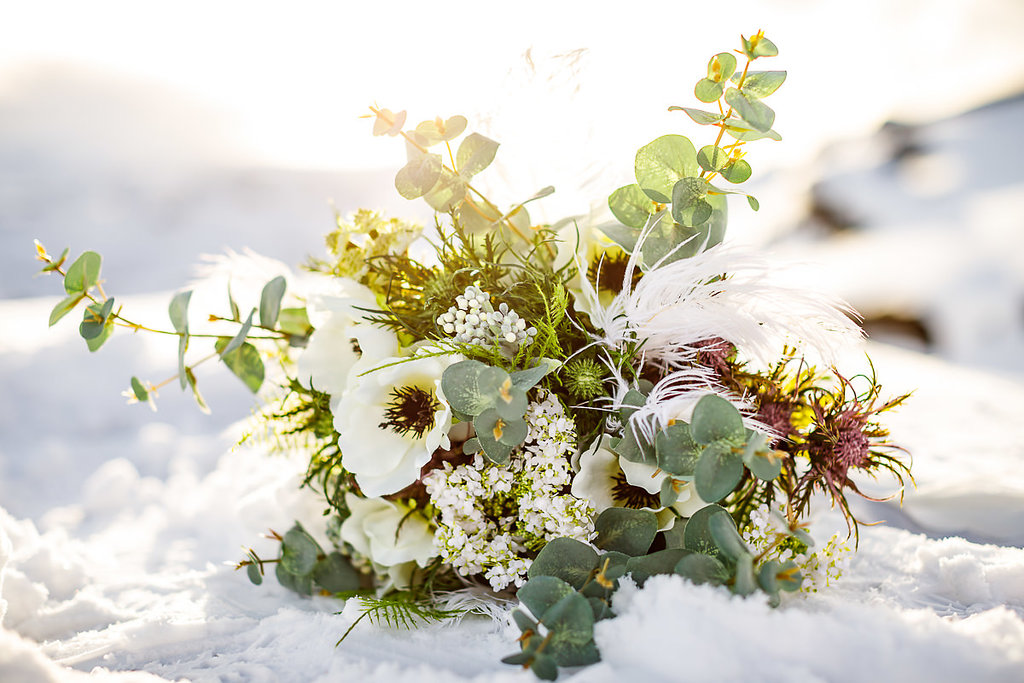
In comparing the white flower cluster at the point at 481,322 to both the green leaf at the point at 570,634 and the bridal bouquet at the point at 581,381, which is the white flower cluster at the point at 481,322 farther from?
the green leaf at the point at 570,634

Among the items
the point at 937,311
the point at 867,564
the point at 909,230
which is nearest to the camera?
the point at 867,564

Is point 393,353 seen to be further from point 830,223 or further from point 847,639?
point 830,223

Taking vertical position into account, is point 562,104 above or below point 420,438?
above

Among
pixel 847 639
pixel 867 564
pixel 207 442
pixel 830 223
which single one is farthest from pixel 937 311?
pixel 207 442

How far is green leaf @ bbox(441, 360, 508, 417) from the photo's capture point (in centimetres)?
42

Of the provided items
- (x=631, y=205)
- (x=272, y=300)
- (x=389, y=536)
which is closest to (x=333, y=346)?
(x=272, y=300)

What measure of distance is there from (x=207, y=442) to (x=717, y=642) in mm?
1017

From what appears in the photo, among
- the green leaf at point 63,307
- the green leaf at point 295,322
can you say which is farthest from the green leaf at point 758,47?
the green leaf at point 63,307

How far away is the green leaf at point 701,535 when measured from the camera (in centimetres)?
42

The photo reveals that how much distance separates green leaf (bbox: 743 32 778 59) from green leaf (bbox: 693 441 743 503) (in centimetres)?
26

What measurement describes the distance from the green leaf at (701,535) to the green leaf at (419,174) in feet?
0.97

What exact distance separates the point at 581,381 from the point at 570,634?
0.17m

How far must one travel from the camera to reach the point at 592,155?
1.77 ft

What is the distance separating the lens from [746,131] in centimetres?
45
